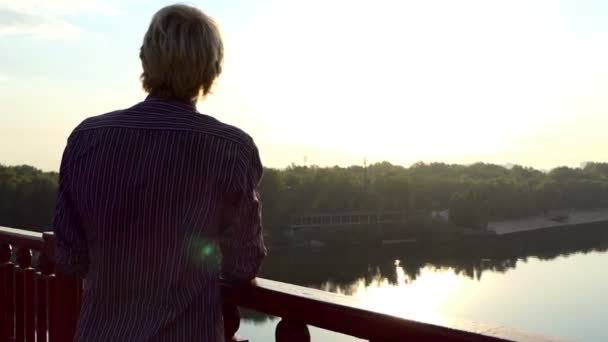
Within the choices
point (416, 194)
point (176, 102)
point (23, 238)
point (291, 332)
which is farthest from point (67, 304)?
point (416, 194)

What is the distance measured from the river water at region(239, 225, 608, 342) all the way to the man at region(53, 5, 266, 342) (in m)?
24.2

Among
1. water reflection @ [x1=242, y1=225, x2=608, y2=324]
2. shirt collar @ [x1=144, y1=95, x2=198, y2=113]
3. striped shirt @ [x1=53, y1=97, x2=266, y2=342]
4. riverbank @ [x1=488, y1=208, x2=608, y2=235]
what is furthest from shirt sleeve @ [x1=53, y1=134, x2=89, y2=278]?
riverbank @ [x1=488, y1=208, x2=608, y2=235]

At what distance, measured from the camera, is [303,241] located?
49.8 m

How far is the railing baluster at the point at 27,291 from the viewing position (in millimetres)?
2164

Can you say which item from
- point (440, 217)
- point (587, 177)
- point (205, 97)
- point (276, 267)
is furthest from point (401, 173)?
point (205, 97)

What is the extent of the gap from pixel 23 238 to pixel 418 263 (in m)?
47.2

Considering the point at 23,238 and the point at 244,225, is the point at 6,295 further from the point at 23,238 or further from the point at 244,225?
the point at 244,225

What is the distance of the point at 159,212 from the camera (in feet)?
3.28

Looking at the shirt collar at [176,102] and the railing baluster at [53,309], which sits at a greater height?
the shirt collar at [176,102]

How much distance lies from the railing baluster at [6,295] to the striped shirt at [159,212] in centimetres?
141

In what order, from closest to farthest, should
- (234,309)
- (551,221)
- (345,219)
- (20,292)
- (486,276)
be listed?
(234,309) → (20,292) → (486,276) → (345,219) → (551,221)

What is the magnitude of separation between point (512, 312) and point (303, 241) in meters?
19.1

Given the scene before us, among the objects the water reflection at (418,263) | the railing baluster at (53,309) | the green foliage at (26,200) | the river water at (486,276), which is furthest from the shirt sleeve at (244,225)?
the green foliage at (26,200)

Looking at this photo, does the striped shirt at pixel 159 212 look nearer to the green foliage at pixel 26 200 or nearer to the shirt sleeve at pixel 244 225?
the shirt sleeve at pixel 244 225
